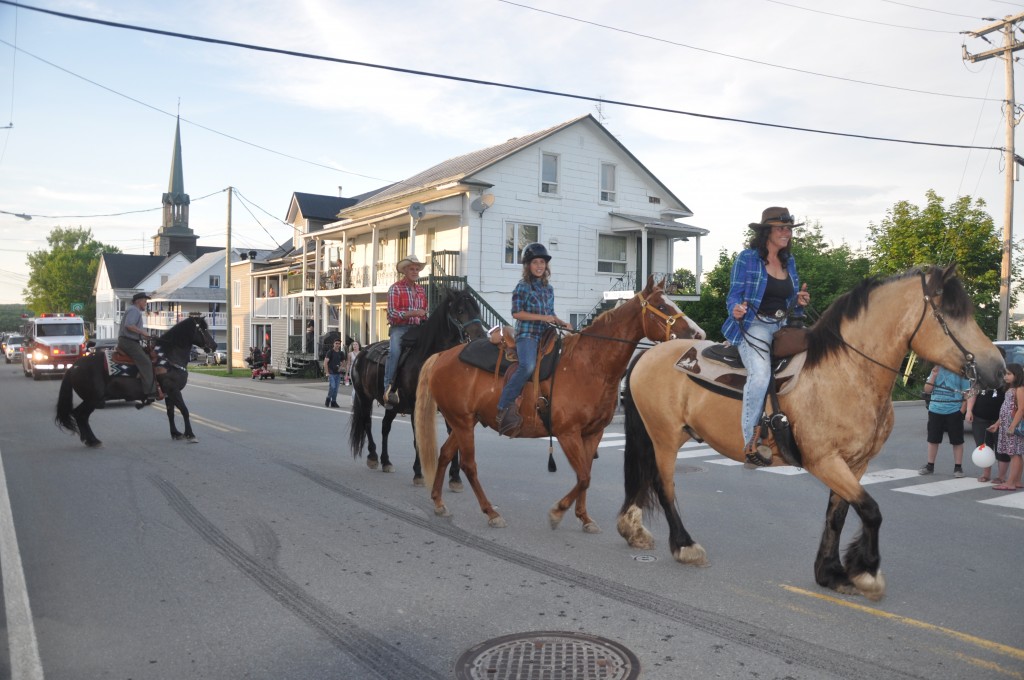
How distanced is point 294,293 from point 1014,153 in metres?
31.1

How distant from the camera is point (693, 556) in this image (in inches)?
228

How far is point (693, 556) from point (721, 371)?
1466 millimetres

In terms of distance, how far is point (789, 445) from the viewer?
5.23 m

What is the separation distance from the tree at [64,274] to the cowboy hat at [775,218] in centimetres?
11228

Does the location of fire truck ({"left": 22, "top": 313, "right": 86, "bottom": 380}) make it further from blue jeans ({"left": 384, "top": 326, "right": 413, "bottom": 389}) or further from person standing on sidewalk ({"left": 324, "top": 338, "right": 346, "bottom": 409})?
blue jeans ({"left": 384, "top": 326, "right": 413, "bottom": 389})

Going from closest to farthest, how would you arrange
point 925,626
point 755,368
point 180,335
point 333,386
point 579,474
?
point 925,626, point 755,368, point 579,474, point 180,335, point 333,386

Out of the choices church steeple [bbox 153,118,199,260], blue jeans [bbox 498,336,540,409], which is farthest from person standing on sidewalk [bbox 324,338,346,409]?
church steeple [bbox 153,118,199,260]

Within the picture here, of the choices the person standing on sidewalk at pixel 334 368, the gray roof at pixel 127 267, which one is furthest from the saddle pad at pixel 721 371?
the gray roof at pixel 127 267

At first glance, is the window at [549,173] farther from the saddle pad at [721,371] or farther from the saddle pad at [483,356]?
the saddle pad at [721,371]

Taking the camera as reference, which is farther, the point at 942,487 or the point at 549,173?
the point at 549,173

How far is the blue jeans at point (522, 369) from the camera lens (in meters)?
7.02

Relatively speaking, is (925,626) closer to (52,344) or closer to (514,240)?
(514,240)

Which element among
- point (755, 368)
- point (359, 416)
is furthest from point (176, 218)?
point (755, 368)

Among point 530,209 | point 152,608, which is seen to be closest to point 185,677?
point 152,608
